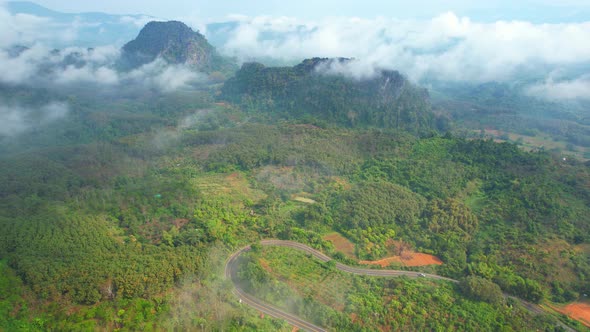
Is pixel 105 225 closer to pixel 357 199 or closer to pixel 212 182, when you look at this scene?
pixel 212 182

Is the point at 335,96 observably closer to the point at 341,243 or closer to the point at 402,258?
the point at 341,243

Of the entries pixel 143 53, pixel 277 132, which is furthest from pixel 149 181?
pixel 143 53

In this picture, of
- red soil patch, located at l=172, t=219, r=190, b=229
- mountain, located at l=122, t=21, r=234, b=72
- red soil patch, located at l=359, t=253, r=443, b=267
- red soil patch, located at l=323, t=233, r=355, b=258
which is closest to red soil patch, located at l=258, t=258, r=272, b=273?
red soil patch, located at l=323, t=233, r=355, b=258

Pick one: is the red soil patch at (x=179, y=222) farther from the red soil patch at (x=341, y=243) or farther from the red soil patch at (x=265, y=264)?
the red soil patch at (x=341, y=243)

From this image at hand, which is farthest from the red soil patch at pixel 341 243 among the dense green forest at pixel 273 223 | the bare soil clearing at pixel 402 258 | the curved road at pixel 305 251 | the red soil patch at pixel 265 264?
the red soil patch at pixel 265 264

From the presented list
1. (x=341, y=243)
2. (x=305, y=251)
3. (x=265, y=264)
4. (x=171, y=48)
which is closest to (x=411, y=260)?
(x=341, y=243)

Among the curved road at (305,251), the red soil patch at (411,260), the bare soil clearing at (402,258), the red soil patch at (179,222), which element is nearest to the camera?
the curved road at (305,251)

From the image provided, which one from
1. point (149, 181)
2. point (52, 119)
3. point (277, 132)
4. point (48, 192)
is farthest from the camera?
point (52, 119)
